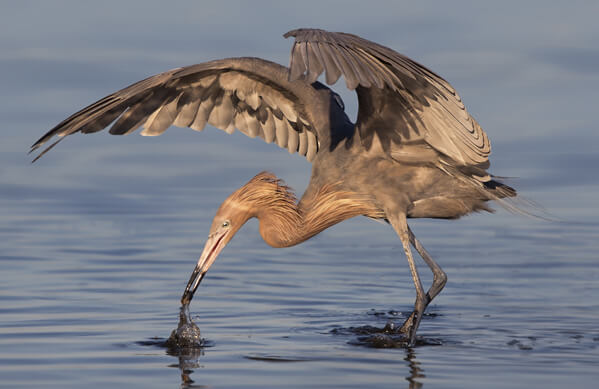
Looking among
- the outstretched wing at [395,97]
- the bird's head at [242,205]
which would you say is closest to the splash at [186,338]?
the bird's head at [242,205]

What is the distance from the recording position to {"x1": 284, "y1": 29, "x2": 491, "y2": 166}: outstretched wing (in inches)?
312

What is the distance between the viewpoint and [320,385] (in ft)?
25.7

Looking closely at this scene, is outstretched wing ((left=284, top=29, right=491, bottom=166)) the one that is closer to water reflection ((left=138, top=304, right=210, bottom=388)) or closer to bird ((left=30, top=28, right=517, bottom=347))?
bird ((left=30, top=28, right=517, bottom=347))

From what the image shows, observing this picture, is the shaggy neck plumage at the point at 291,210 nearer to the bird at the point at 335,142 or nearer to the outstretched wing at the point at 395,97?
the bird at the point at 335,142

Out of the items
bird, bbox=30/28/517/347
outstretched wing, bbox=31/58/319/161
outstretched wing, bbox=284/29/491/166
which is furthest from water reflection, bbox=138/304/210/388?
outstretched wing, bbox=284/29/491/166

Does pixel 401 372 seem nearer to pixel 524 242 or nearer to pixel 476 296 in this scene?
pixel 476 296

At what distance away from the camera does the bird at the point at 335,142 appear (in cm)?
968

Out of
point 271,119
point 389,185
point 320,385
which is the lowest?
point 320,385

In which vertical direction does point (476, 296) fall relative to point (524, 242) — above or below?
below

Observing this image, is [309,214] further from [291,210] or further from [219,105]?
[219,105]

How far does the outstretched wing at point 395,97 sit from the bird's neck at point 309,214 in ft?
1.94

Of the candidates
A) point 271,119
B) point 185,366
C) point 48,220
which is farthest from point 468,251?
point 185,366

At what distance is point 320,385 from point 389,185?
9.95 feet

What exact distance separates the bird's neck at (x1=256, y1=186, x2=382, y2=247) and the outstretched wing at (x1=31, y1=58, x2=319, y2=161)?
73 cm
